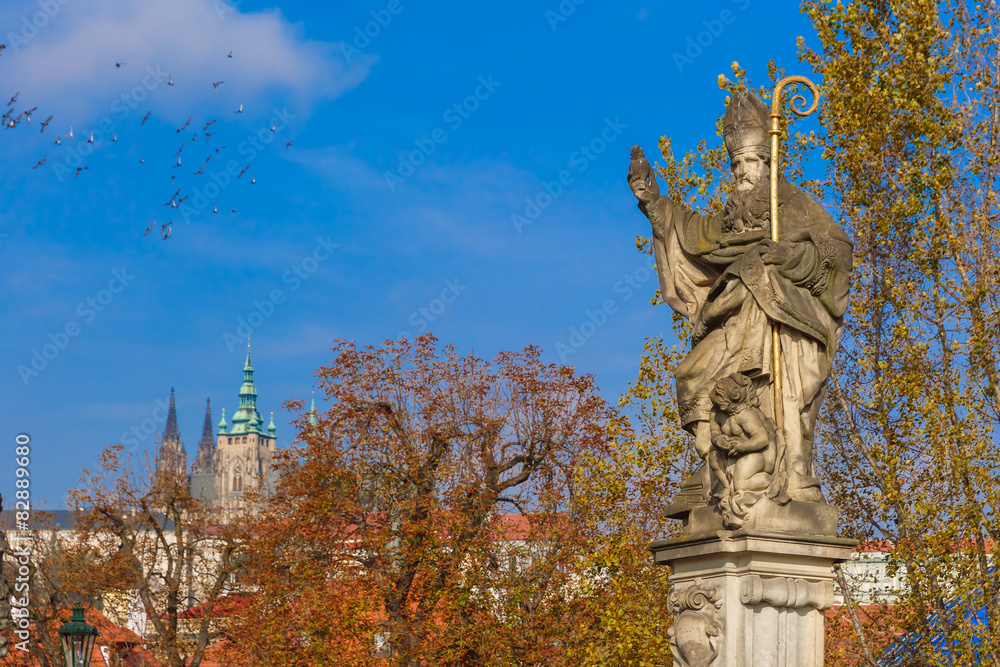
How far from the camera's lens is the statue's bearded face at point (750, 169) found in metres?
7.60

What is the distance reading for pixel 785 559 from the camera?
668 centimetres

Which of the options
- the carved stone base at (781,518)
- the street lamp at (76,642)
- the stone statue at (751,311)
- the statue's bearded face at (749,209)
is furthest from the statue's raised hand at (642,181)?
the street lamp at (76,642)

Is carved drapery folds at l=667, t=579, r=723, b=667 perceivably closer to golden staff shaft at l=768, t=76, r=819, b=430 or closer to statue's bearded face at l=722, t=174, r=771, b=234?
golden staff shaft at l=768, t=76, r=819, b=430

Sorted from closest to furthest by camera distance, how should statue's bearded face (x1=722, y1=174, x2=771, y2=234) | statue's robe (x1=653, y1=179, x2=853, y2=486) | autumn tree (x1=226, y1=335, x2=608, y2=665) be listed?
1. statue's robe (x1=653, y1=179, x2=853, y2=486)
2. statue's bearded face (x1=722, y1=174, x2=771, y2=234)
3. autumn tree (x1=226, y1=335, x2=608, y2=665)

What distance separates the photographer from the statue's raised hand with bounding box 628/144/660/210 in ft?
25.5

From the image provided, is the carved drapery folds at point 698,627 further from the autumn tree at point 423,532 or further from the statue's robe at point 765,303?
the autumn tree at point 423,532

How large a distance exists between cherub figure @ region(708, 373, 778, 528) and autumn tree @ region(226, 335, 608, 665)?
48.5 ft

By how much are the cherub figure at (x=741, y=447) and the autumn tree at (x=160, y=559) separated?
2353cm

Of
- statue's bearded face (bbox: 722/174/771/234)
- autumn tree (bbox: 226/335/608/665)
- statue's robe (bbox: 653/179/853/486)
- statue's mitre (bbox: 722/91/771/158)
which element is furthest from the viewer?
autumn tree (bbox: 226/335/608/665)

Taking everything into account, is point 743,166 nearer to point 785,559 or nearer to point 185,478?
Result: point 785,559

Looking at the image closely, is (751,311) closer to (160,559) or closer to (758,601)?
(758,601)

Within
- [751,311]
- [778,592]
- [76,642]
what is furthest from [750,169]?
[76,642]

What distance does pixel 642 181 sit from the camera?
25.6ft

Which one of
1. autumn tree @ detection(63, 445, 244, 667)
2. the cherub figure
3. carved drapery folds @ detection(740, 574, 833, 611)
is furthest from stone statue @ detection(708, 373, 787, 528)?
autumn tree @ detection(63, 445, 244, 667)
